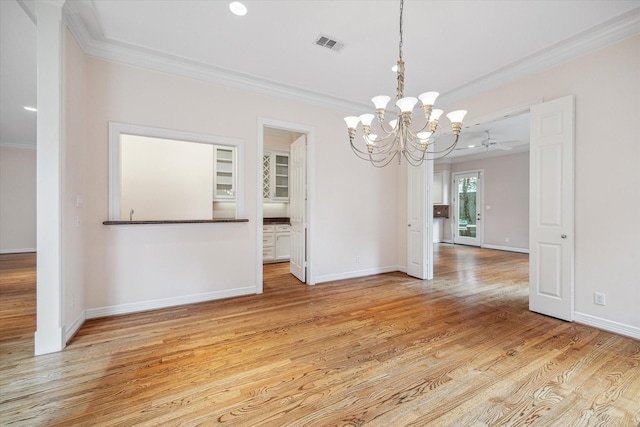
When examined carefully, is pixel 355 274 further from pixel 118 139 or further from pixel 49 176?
pixel 49 176

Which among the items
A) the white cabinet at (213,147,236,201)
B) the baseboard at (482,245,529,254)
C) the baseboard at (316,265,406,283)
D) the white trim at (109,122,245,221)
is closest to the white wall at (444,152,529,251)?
the baseboard at (482,245,529,254)

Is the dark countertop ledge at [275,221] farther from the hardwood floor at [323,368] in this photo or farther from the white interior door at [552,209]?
the white interior door at [552,209]

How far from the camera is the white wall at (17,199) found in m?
6.91

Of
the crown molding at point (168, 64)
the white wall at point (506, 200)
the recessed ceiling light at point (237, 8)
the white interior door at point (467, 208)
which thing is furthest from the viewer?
the white interior door at point (467, 208)

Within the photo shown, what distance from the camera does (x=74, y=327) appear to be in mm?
2547

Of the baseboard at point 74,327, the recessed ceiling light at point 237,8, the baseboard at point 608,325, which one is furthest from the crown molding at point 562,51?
the baseboard at point 74,327

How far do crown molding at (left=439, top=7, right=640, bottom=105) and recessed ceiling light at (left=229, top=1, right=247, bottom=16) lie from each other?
10.0 feet

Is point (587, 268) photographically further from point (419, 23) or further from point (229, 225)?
point (229, 225)

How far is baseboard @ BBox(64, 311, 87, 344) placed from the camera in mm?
2380

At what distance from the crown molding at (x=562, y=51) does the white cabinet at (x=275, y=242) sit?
13.6 ft

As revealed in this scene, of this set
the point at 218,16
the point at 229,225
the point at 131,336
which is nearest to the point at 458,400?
the point at 131,336

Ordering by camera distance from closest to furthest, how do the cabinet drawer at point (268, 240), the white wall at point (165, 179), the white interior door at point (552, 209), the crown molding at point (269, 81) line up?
1. the crown molding at point (269, 81)
2. the white interior door at point (552, 209)
3. the white wall at point (165, 179)
4. the cabinet drawer at point (268, 240)

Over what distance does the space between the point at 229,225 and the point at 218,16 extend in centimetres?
229

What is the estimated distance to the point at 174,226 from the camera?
3.30m
